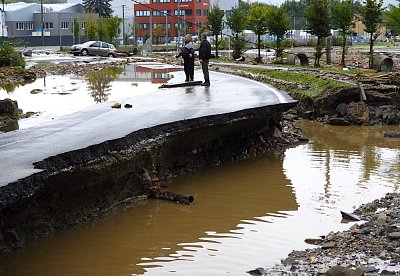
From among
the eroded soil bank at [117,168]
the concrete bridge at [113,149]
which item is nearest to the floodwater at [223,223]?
the eroded soil bank at [117,168]

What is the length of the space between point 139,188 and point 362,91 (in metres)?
12.6

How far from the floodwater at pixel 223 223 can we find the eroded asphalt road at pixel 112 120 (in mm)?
1120

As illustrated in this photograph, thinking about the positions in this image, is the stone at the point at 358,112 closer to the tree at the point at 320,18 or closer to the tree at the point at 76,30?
the tree at the point at 320,18

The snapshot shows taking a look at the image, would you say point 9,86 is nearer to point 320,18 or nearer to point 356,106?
point 356,106

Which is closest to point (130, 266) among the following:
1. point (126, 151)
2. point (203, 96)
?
point (126, 151)

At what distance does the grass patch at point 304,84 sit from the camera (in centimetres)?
2236

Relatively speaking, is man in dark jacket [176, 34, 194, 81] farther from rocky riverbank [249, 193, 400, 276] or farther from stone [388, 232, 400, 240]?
stone [388, 232, 400, 240]

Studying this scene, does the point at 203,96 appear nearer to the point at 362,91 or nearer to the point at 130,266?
the point at 362,91

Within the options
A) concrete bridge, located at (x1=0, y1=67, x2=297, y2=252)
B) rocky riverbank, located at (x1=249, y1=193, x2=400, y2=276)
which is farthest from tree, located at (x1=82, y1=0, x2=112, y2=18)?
rocky riverbank, located at (x1=249, y1=193, x2=400, y2=276)

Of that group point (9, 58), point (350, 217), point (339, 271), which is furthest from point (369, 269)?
point (9, 58)

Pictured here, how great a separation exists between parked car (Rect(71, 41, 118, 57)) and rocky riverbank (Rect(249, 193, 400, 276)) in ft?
175

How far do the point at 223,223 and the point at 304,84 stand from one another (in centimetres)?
1584

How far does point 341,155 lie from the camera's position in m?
16.1

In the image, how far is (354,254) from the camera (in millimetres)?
7723
